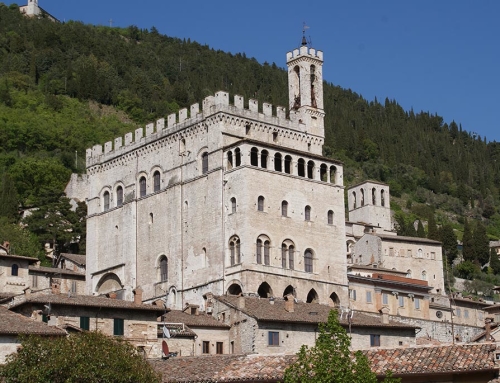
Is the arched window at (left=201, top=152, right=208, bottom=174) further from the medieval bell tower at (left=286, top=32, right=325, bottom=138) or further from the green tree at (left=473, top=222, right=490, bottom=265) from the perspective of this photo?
the green tree at (left=473, top=222, right=490, bottom=265)

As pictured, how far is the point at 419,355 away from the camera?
40.4 meters

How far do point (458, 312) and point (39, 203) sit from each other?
37.7 metres

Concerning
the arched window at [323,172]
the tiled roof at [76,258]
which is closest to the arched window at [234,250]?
the arched window at [323,172]

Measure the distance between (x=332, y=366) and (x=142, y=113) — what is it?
437 feet

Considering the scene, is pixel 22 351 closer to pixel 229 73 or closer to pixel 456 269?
pixel 456 269

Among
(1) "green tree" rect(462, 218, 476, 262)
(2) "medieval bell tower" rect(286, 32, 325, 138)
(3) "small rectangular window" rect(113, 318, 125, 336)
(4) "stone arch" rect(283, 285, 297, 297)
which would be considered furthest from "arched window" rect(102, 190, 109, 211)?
(1) "green tree" rect(462, 218, 476, 262)

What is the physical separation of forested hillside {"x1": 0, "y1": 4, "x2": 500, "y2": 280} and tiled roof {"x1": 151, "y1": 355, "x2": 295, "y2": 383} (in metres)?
84.7

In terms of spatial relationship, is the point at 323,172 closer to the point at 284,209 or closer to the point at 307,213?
the point at 307,213

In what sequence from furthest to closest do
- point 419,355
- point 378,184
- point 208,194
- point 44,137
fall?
point 44,137
point 378,184
point 208,194
point 419,355

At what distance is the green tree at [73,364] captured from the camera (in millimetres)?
39688

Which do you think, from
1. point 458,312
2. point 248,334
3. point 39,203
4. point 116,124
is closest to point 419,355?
point 248,334

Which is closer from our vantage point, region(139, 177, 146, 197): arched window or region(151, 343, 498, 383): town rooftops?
region(151, 343, 498, 383): town rooftops

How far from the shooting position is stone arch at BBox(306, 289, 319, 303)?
Answer: 245ft

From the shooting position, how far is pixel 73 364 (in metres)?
39.9
